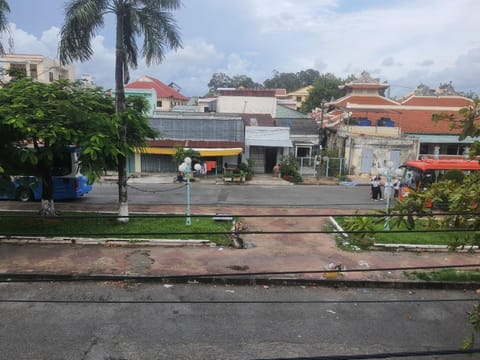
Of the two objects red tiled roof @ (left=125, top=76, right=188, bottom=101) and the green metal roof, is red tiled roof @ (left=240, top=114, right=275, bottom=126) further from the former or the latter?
red tiled roof @ (left=125, top=76, right=188, bottom=101)

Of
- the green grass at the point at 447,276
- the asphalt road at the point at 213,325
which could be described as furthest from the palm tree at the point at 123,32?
the green grass at the point at 447,276

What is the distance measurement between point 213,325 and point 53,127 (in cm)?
699

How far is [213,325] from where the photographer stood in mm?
7535

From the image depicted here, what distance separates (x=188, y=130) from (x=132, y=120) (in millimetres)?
15700

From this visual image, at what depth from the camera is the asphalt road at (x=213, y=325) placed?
6.68 m

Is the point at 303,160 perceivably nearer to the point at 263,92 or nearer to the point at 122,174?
the point at 263,92

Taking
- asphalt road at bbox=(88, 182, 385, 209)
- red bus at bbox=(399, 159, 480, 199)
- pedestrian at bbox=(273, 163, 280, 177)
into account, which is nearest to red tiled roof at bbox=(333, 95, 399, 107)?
pedestrian at bbox=(273, 163, 280, 177)

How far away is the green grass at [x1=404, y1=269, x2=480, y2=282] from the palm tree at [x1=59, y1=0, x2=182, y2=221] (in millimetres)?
8839

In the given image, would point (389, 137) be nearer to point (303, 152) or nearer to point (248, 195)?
point (303, 152)

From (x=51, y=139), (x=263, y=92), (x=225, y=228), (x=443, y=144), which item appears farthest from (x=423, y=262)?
(x=263, y=92)

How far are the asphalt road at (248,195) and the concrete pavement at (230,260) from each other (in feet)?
19.9

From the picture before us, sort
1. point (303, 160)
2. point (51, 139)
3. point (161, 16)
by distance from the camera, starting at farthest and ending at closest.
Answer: point (303, 160)
point (161, 16)
point (51, 139)

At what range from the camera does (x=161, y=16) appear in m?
13.3

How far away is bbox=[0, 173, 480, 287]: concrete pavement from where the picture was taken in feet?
32.6
